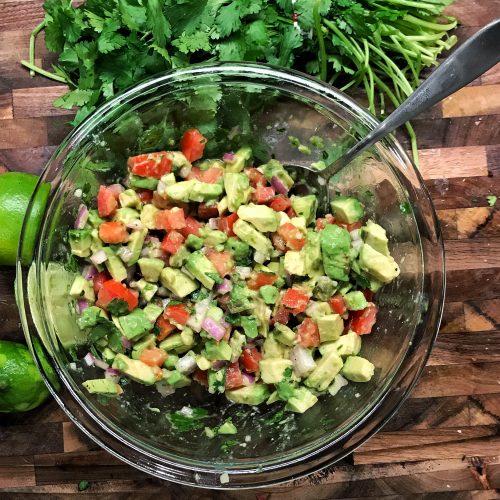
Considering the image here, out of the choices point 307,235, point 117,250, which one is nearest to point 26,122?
point 117,250

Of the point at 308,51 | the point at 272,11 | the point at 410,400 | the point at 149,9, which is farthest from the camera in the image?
the point at 410,400

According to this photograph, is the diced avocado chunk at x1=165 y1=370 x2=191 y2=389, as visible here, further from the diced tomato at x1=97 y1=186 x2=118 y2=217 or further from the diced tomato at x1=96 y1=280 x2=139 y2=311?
the diced tomato at x1=97 y1=186 x2=118 y2=217

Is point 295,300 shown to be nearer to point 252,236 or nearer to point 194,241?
point 252,236

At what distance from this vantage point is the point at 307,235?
186cm

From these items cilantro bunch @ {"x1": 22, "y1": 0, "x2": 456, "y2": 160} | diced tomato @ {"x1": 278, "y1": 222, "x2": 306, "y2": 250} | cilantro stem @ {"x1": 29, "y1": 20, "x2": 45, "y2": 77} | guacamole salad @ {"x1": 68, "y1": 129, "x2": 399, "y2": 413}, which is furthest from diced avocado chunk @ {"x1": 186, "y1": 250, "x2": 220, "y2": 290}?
cilantro stem @ {"x1": 29, "y1": 20, "x2": 45, "y2": 77}

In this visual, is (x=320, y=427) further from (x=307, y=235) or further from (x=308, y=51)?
(x=308, y=51)

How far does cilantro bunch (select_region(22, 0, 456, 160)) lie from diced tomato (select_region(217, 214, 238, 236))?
0.44 m

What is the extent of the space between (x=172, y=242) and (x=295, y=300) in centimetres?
37

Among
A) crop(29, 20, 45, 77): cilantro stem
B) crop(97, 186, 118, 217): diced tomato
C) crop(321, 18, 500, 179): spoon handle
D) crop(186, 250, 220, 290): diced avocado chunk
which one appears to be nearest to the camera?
crop(321, 18, 500, 179): spoon handle

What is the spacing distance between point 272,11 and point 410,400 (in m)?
1.29

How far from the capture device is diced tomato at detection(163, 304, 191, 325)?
1828 mm

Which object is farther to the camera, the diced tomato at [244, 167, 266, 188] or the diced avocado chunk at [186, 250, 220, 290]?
the diced tomato at [244, 167, 266, 188]

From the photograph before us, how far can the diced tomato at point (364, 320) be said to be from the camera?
1935 mm

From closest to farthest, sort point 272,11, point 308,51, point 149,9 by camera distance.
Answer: point 149,9 → point 272,11 → point 308,51
